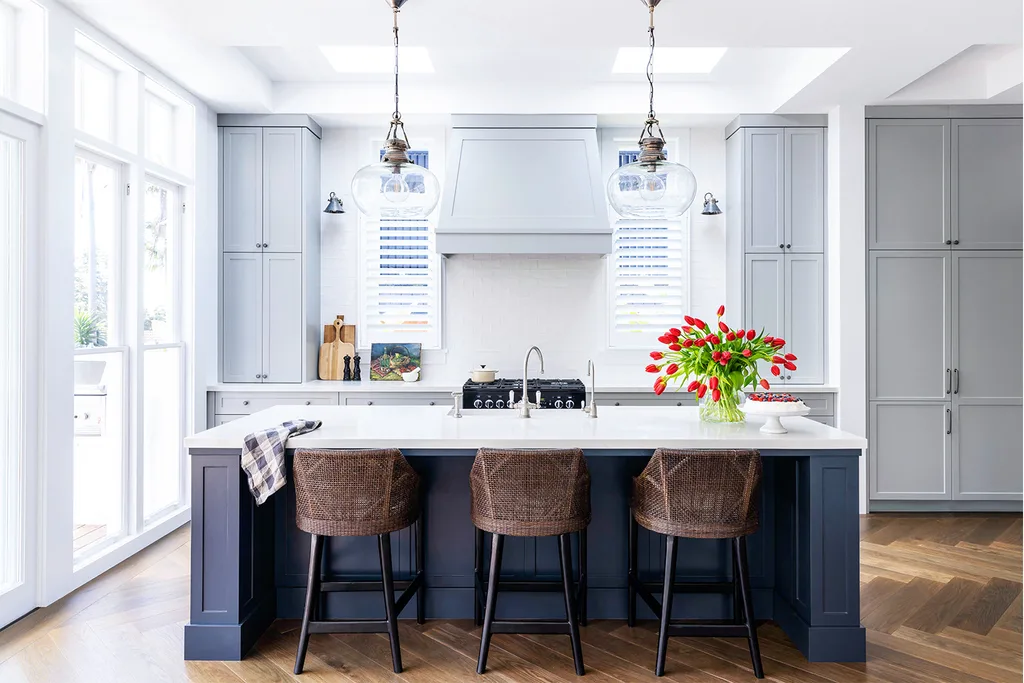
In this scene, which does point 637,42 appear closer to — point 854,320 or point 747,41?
point 747,41

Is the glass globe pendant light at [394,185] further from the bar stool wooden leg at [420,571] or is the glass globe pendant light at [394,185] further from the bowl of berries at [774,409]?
the bowl of berries at [774,409]

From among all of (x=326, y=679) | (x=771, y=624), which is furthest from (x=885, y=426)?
(x=326, y=679)

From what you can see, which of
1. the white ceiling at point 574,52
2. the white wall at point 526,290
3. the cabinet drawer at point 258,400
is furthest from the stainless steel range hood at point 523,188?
the cabinet drawer at point 258,400

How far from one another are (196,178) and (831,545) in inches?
175

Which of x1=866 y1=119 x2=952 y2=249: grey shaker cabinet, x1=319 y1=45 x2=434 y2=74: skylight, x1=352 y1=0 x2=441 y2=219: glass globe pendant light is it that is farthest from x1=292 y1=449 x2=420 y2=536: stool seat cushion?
x1=866 y1=119 x2=952 y2=249: grey shaker cabinet

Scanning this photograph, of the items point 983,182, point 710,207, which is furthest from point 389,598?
point 983,182

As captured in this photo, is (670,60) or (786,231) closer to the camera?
(670,60)

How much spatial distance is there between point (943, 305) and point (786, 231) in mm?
1200

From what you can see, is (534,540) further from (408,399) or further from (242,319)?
(242,319)

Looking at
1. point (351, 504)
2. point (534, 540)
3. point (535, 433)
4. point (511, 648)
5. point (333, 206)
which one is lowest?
point (511, 648)

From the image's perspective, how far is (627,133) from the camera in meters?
5.18

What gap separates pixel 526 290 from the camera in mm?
5191

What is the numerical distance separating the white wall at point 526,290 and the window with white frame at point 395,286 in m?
0.10

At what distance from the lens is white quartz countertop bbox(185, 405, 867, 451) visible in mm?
2535
